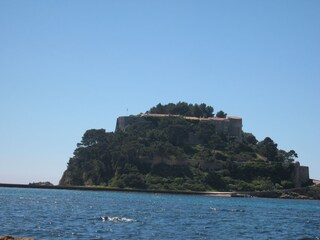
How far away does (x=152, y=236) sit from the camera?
126 feet

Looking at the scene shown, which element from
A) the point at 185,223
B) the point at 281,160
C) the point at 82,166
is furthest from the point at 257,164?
the point at 185,223

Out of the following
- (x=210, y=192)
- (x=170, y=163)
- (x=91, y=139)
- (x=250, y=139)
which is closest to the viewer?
(x=210, y=192)

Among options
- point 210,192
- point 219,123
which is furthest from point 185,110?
point 210,192

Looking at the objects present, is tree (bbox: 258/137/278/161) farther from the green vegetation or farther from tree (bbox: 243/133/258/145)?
tree (bbox: 243/133/258/145)

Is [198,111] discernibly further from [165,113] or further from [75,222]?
[75,222]

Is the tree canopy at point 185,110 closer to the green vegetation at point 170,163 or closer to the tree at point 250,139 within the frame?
the tree at point 250,139

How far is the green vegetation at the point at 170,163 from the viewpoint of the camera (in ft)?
444

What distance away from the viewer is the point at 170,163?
140 metres

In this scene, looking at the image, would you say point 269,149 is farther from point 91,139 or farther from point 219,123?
point 91,139

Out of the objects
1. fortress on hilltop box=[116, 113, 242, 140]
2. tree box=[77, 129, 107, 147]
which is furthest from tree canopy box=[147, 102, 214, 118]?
tree box=[77, 129, 107, 147]

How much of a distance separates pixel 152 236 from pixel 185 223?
11.9 metres

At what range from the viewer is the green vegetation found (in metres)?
135

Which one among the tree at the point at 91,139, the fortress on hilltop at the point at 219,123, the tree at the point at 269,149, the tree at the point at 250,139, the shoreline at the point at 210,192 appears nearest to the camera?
A: the shoreline at the point at 210,192

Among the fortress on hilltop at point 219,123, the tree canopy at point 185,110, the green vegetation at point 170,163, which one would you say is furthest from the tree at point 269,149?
the tree canopy at point 185,110
